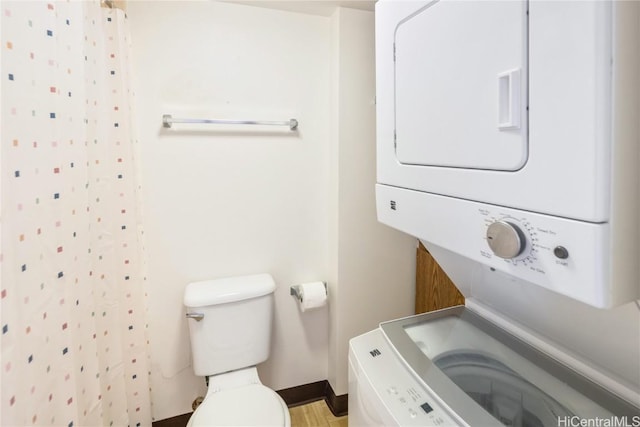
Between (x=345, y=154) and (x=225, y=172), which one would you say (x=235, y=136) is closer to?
(x=225, y=172)

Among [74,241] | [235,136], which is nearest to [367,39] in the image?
[235,136]

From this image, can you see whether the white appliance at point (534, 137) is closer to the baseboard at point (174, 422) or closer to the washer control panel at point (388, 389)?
the washer control panel at point (388, 389)

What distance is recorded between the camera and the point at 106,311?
1514mm

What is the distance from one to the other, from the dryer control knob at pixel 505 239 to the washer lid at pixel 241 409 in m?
1.22

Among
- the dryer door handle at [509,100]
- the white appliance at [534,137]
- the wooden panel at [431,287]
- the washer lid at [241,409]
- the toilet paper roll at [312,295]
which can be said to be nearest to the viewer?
the white appliance at [534,137]

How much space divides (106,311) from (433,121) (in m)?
1.48

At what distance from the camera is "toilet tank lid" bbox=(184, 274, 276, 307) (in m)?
1.76

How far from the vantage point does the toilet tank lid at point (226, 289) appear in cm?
176

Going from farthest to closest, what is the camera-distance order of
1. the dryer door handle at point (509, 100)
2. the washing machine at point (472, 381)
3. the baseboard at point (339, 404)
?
the baseboard at point (339, 404) < the washing machine at point (472, 381) < the dryer door handle at point (509, 100)

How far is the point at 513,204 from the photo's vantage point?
789 millimetres

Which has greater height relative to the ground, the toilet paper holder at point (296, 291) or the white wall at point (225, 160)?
the white wall at point (225, 160)

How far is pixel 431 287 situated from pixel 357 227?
558 mm

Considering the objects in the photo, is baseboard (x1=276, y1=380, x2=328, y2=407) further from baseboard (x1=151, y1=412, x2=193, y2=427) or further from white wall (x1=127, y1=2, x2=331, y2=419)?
baseboard (x1=151, y1=412, x2=193, y2=427)

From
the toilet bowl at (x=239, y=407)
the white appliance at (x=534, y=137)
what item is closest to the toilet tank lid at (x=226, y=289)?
the toilet bowl at (x=239, y=407)
